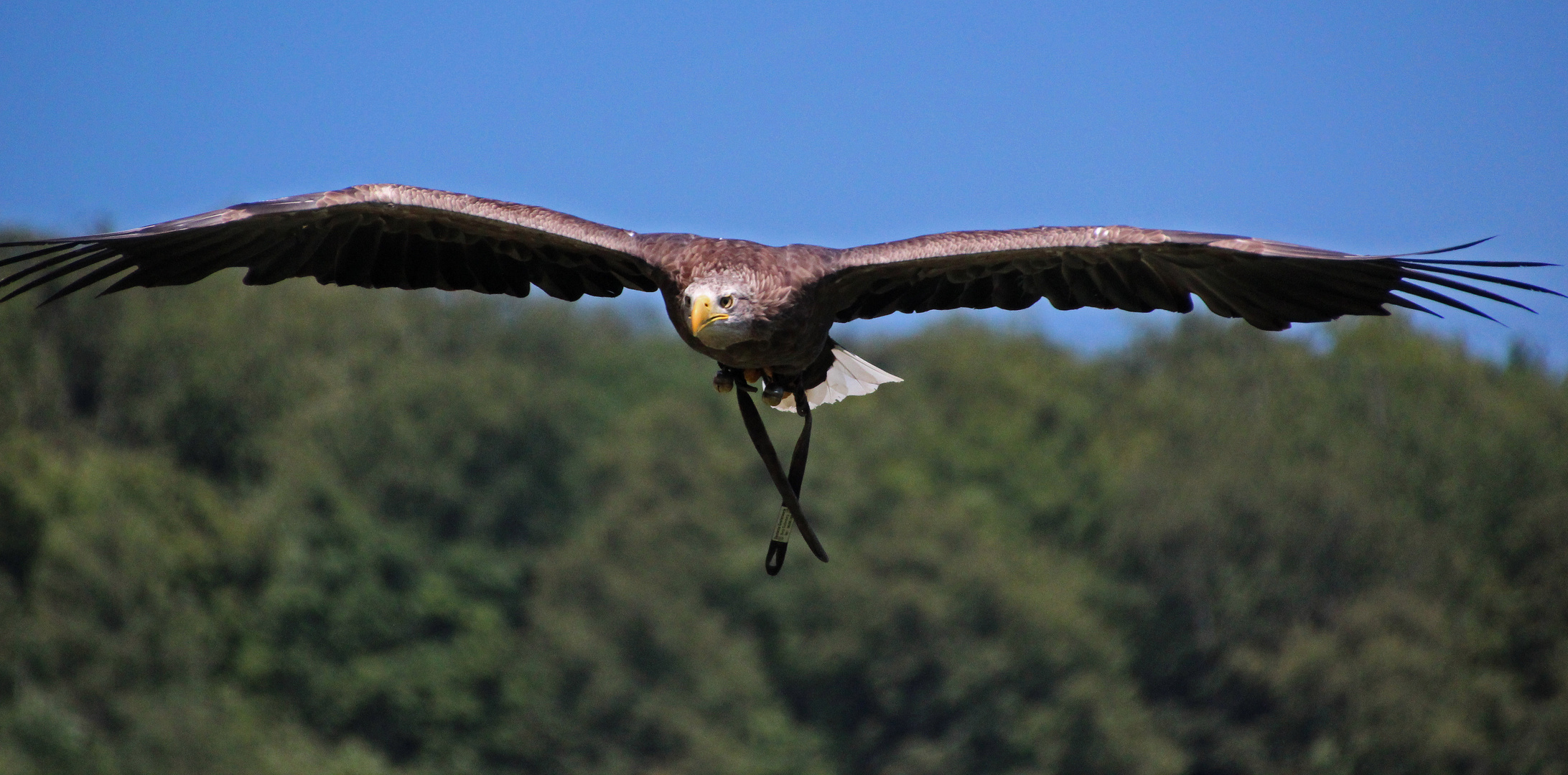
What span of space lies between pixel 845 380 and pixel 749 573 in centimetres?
3733

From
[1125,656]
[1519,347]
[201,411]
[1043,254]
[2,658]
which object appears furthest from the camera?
[201,411]

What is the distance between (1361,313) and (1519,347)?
4492 centimetres

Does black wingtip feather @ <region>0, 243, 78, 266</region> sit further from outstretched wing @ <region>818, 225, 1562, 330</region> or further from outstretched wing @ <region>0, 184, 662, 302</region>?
Answer: outstretched wing @ <region>818, 225, 1562, 330</region>

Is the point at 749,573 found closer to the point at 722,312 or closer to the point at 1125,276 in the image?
the point at 1125,276

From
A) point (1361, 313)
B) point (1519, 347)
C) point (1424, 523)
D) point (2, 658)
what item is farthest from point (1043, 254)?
point (1519, 347)

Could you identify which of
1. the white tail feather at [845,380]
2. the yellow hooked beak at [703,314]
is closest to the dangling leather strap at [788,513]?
the yellow hooked beak at [703,314]

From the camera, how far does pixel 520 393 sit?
178 feet

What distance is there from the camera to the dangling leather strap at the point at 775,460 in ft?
25.7

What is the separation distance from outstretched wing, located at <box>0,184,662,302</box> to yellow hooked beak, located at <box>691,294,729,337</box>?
556mm

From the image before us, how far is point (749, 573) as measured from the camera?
46.9 meters

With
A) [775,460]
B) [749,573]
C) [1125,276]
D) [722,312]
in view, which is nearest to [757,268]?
[722,312]

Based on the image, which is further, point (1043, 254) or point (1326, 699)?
point (1326, 699)

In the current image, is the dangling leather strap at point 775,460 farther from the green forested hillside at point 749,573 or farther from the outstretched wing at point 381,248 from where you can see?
the green forested hillside at point 749,573

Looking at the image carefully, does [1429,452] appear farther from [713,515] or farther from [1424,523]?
[713,515]
